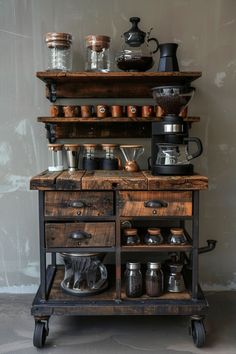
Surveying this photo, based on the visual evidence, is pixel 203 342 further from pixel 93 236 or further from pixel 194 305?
pixel 93 236

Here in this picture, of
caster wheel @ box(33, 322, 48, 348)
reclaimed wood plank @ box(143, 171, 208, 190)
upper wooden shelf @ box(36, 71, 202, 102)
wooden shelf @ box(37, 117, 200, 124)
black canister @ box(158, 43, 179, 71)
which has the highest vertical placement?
black canister @ box(158, 43, 179, 71)

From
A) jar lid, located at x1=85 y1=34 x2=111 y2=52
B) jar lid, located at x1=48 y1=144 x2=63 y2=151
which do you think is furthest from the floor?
jar lid, located at x1=85 y1=34 x2=111 y2=52

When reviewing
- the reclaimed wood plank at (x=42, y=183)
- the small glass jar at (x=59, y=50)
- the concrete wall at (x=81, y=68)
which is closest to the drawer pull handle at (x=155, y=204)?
the reclaimed wood plank at (x=42, y=183)

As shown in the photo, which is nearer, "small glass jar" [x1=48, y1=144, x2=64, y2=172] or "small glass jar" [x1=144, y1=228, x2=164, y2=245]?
"small glass jar" [x1=144, y1=228, x2=164, y2=245]

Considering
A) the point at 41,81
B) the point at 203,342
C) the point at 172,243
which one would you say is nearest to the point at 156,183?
the point at 172,243

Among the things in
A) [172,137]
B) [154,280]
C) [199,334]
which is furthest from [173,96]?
[199,334]

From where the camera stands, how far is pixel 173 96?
2.02 m

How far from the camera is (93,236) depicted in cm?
194

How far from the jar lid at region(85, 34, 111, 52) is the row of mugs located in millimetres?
331

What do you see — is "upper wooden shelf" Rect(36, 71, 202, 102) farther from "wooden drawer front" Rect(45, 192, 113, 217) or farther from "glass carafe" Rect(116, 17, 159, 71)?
"wooden drawer front" Rect(45, 192, 113, 217)

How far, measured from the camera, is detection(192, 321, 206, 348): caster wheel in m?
1.93

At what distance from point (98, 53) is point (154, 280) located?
133cm

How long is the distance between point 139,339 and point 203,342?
1.08ft

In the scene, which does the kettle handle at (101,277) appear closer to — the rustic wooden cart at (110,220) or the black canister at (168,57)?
the rustic wooden cart at (110,220)
